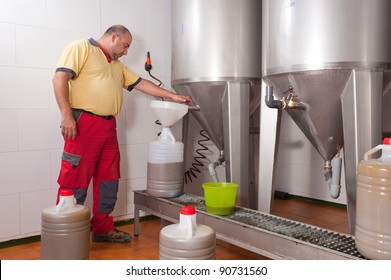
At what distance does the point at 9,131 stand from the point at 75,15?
34.8 inches

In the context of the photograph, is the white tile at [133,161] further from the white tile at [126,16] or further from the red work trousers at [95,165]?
the white tile at [126,16]

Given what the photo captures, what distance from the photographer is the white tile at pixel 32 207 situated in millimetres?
2406

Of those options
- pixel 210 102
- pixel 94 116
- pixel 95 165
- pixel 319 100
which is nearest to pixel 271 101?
pixel 319 100

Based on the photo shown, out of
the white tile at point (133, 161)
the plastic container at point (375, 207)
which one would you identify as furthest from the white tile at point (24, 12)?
the plastic container at point (375, 207)

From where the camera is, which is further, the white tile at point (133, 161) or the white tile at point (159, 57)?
the white tile at point (159, 57)

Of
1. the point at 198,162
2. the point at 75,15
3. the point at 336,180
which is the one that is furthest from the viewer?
the point at 198,162

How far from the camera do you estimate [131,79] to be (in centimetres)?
266

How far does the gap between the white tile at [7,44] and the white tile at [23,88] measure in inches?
1.9

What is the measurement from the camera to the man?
2.23 m

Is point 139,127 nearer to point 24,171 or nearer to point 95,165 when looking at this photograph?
point 95,165

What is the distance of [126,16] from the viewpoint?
2.80 metres
